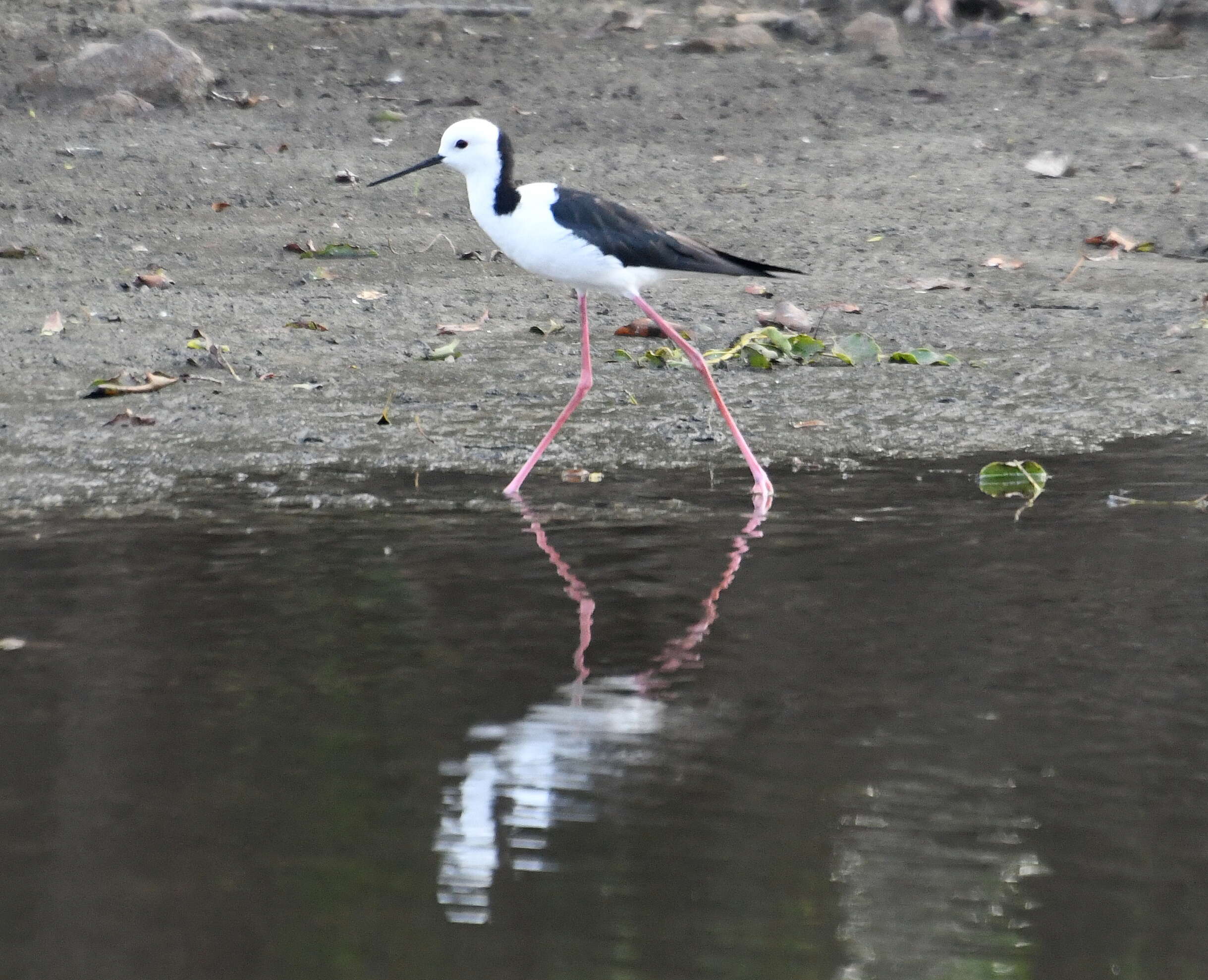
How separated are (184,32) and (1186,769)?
10.2 metres

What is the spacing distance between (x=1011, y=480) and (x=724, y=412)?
1.00 meters

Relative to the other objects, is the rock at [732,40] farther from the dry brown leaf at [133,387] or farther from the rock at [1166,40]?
the dry brown leaf at [133,387]

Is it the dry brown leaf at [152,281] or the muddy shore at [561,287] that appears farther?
the dry brown leaf at [152,281]

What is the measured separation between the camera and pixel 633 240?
5863 mm

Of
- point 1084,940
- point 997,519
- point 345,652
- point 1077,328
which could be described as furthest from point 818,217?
point 1084,940

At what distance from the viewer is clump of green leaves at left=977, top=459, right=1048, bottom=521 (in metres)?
5.41

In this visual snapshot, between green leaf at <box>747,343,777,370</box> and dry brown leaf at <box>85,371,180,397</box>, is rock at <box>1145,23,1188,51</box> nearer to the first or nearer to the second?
green leaf at <box>747,343,777,370</box>

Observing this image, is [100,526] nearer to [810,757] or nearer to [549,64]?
[810,757]

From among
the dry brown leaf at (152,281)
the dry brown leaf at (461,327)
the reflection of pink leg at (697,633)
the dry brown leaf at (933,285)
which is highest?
the dry brown leaf at (152,281)

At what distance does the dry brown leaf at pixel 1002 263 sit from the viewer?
8.58 m

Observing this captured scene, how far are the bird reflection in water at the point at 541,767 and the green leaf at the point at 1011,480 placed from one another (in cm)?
165

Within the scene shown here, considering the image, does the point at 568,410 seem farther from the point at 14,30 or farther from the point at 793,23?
the point at 14,30

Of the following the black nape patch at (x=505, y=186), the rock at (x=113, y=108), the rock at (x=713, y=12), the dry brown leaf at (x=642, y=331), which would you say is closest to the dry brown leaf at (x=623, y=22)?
the rock at (x=713, y=12)

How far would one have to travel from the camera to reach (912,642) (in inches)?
158
